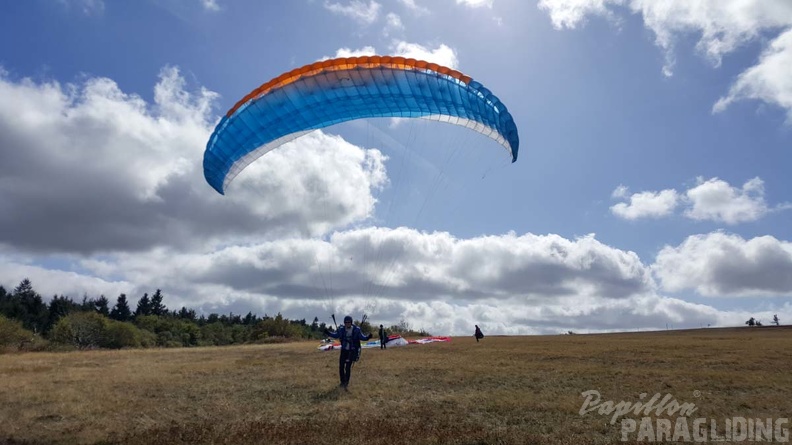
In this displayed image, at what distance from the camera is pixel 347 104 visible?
53.5ft

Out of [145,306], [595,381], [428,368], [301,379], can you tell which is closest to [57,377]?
[301,379]

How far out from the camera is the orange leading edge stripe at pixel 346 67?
1536cm

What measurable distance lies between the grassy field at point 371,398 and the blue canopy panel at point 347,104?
7.00 metres

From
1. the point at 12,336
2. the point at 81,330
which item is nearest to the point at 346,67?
the point at 12,336

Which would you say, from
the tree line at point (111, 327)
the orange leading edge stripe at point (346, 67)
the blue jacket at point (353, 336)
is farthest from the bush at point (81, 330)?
the blue jacket at point (353, 336)

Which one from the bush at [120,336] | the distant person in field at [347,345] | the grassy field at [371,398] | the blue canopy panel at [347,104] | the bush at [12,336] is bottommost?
the bush at [120,336]

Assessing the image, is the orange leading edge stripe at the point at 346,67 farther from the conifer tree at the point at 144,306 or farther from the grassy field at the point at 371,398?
the conifer tree at the point at 144,306

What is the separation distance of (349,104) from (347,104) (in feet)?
0.22

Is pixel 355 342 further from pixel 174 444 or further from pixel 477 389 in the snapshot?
pixel 174 444

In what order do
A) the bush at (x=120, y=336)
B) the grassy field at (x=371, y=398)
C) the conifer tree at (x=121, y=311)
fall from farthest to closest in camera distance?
the conifer tree at (x=121, y=311) → the bush at (x=120, y=336) → the grassy field at (x=371, y=398)

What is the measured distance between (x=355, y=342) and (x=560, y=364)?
8.10 meters

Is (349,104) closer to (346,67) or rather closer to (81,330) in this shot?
(346,67)

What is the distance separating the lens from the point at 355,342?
46.8 ft

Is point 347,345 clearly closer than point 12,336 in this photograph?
Yes
